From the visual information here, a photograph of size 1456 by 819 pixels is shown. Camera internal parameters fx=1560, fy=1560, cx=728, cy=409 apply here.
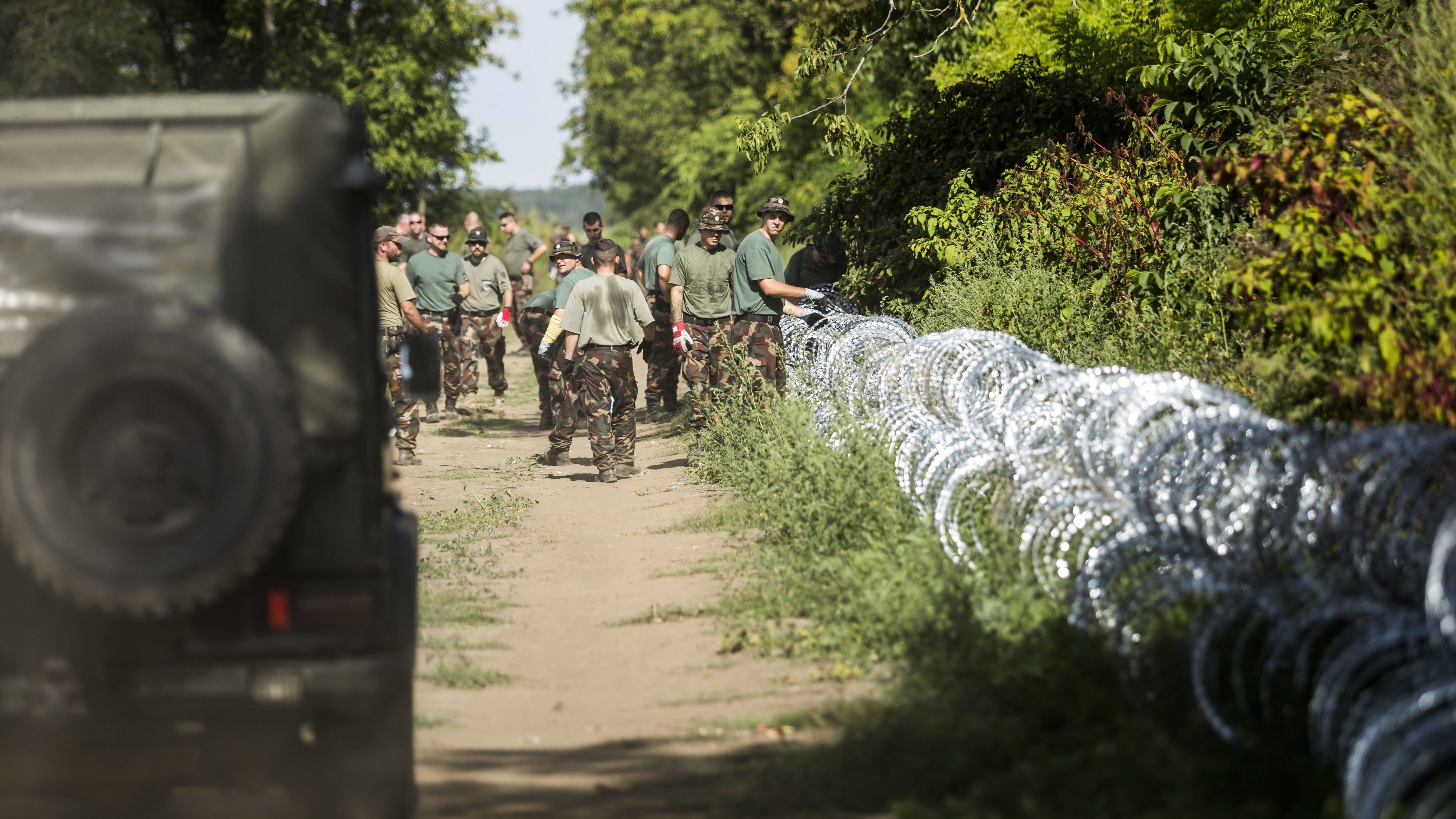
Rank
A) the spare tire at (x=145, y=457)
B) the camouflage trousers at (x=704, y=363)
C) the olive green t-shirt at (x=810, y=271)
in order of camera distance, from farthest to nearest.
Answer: the olive green t-shirt at (x=810, y=271) < the camouflage trousers at (x=704, y=363) < the spare tire at (x=145, y=457)

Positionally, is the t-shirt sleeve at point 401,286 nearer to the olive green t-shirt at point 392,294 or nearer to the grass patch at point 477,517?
the olive green t-shirt at point 392,294

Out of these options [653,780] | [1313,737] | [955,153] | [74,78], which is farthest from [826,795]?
[74,78]

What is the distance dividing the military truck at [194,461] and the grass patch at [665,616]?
12.8 feet

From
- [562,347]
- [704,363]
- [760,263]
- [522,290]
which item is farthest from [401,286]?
[522,290]

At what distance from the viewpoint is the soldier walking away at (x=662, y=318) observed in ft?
59.2

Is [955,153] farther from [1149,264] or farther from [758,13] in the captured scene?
[758,13]

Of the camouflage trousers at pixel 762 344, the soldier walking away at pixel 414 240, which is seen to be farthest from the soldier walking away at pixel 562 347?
the soldier walking away at pixel 414 240

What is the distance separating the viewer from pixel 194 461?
437 cm

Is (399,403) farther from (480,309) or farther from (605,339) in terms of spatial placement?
(480,309)

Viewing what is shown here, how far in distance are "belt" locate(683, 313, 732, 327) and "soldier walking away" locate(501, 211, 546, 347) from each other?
687 cm

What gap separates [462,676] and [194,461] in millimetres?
3487

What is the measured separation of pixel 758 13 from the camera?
39156 mm

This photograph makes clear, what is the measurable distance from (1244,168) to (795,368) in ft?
21.9

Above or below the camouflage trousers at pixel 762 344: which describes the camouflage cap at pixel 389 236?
above
